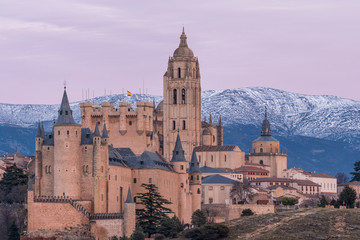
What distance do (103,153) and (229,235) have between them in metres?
18.4

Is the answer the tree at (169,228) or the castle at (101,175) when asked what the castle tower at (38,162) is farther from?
the tree at (169,228)

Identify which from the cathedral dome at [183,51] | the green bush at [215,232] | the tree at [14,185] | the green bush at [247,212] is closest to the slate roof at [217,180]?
the green bush at [247,212]

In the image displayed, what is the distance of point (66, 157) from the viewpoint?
124062 millimetres

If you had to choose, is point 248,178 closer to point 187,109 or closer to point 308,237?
point 187,109

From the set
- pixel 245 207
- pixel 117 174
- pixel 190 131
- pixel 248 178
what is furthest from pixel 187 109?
pixel 117 174

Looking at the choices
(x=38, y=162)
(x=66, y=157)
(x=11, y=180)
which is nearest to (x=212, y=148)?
(x=11, y=180)

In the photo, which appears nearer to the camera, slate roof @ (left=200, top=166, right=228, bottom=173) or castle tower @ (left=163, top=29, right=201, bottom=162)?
slate roof @ (left=200, top=166, right=228, bottom=173)

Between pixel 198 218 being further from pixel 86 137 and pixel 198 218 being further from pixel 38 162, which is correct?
pixel 38 162

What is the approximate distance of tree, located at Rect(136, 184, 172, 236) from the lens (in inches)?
5084

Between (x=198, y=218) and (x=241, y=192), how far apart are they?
2419 cm

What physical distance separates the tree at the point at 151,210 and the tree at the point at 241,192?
76.9ft

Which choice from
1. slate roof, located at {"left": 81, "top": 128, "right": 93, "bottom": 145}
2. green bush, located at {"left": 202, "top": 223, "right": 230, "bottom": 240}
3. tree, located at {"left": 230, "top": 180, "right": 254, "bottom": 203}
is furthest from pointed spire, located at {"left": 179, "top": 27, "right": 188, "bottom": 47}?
green bush, located at {"left": 202, "top": 223, "right": 230, "bottom": 240}

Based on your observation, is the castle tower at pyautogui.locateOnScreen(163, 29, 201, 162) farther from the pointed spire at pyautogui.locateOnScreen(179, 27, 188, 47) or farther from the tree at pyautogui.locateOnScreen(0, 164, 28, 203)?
the tree at pyautogui.locateOnScreen(0, 164, 28, 203)

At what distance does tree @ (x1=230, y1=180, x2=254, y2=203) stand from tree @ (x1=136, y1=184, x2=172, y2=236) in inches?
923
